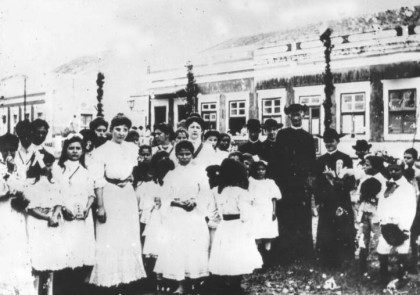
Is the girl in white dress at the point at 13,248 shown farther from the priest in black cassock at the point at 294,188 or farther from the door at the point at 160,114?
the door at the point at 160,114

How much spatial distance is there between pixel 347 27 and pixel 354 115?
177cm

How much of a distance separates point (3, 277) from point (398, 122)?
7.00 metres

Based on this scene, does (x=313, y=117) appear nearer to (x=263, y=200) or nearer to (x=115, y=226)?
(x=263, y=200)

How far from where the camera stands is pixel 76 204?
3998 mm

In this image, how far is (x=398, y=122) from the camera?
338 inches

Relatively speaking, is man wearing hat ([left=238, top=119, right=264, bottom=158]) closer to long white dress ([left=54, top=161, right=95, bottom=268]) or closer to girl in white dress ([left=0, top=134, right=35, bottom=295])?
long white dress ([left=54, top=161, right=95, bottom=268])

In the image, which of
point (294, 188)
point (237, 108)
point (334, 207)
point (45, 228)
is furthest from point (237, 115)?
point (45, 228)

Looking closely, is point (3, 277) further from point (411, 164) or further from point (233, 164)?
point (411, 164)

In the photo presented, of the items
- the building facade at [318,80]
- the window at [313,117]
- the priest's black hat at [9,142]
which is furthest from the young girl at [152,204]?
the window at [313,117]

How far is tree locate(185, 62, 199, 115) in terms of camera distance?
11.2m

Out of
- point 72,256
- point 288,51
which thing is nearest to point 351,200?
point 72,256

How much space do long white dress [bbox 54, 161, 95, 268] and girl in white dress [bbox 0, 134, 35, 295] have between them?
13.3 inches

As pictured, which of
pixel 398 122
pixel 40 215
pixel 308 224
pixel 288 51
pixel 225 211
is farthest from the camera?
pixel 288 51

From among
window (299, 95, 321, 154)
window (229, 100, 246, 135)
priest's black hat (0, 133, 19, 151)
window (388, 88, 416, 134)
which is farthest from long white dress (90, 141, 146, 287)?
window (229, 100, 246, 135)
